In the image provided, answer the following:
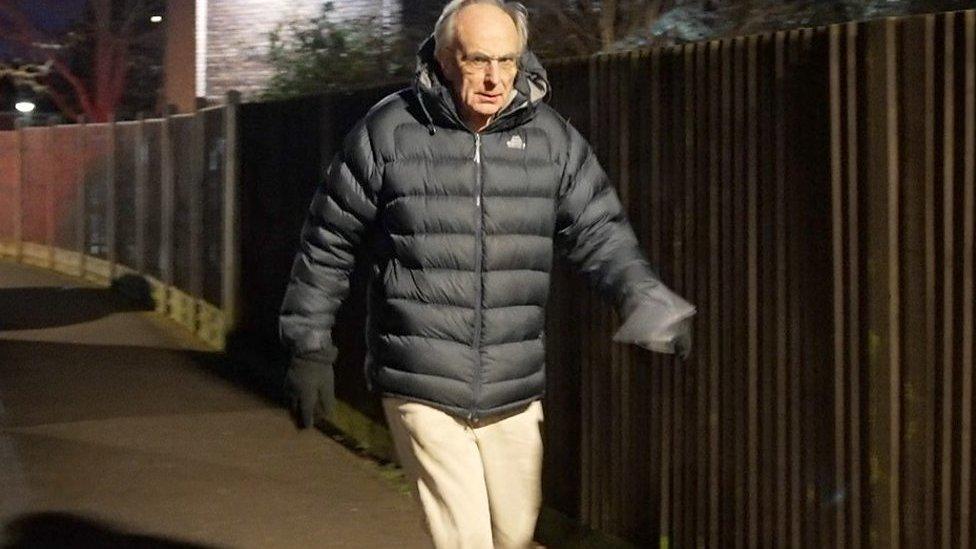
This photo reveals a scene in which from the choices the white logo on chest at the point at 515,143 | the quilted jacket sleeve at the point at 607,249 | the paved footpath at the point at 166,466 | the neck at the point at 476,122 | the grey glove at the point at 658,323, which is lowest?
the paved footpath at the point at 166,466

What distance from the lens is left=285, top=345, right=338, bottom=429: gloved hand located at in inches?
175

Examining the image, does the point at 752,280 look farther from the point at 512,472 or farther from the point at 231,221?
the point at 231,221

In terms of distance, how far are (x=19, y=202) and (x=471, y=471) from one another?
787 inches

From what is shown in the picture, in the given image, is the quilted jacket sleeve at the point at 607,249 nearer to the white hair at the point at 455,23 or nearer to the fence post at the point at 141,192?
the white hair at the point at 455,23

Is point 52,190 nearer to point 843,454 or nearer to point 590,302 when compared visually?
Result: point 590,302

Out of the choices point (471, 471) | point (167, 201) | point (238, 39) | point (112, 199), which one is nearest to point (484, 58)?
point (471, 471)

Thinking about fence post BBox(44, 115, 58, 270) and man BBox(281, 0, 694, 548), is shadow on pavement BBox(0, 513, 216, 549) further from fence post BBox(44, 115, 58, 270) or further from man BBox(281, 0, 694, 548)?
fence post BBox(44, 115, 58, 270)

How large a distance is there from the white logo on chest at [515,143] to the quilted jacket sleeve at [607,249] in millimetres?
178

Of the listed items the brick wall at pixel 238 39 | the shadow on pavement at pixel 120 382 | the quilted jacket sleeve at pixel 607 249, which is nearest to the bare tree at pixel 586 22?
the shadow on pavement at pixel 120 382

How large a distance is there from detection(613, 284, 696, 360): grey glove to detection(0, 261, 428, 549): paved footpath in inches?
99.2

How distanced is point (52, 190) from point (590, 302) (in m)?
16.5

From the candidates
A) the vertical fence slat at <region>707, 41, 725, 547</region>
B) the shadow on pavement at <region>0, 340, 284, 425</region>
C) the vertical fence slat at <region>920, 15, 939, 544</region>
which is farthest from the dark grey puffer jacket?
the shadow on pavement at <region>0, 340, 284, 425</region>

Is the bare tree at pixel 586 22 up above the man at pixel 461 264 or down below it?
above

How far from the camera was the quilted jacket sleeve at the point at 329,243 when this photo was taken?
4375 millimetres
